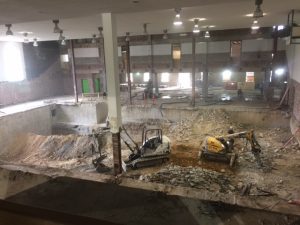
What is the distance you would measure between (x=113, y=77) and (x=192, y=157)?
5.10m

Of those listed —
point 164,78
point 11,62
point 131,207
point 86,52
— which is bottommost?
point 131,207

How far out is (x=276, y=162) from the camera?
9891 mm

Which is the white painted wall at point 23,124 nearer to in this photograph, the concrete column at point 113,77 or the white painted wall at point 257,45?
the concrete column at point 113,77

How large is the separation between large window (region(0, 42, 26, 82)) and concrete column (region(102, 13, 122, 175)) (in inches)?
543

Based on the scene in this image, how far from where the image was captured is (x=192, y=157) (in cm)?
1090

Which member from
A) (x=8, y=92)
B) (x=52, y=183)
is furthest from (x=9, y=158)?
(x=52, y=183)

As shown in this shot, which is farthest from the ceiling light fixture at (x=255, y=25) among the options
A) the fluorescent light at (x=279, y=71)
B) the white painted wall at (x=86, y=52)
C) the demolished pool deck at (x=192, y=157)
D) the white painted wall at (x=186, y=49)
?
the white painted wall at (x=86, y=52)

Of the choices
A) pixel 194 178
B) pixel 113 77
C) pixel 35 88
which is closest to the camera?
pixel 113 77

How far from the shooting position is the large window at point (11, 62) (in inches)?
723

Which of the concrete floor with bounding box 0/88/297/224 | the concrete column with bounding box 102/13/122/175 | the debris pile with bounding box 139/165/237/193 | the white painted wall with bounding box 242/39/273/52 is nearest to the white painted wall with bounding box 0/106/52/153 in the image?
the concrete column with bounding box 102/13/122/175

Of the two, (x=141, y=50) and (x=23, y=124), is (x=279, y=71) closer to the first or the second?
(x=141, y=50)

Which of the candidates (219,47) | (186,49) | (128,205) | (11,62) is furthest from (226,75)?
(128,205)

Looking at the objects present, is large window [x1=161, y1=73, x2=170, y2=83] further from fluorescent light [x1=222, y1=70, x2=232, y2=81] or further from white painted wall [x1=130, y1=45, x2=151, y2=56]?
white painted wall [x1=130, y1=45, x2=151, y2=56]

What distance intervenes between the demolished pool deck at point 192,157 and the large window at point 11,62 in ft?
13.5
